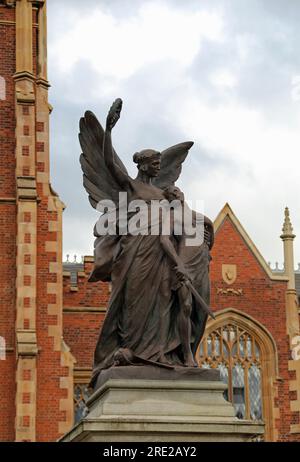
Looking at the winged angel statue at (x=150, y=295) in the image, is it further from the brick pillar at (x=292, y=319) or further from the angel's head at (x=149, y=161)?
the brick pillar at (x=292, y=319)

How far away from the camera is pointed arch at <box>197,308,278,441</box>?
91.8 feet

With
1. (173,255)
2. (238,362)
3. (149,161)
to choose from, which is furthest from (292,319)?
(173,255)

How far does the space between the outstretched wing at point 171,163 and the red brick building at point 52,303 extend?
13061mm

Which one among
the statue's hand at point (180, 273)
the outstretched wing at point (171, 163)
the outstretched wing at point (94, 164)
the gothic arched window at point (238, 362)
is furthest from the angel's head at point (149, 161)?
the gothic arched window at point (238, 362)

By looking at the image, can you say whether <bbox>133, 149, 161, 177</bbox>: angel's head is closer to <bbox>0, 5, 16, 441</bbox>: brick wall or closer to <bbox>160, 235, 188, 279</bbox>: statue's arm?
<bbox>160, 235, 188, 279</bbox>: statue's arm

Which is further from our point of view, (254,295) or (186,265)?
(254,295)

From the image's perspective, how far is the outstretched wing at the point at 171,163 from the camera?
10.6 metres

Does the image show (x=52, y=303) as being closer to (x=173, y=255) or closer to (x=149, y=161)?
(x=149, y=161)

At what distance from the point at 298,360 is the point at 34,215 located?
7.78m

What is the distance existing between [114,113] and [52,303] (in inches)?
573

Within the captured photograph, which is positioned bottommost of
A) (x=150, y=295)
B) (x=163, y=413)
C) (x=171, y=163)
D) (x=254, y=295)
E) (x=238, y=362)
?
(x=163, y=413)

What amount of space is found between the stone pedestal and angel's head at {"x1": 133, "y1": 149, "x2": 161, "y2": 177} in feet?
5.75

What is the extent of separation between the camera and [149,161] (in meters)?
10.1

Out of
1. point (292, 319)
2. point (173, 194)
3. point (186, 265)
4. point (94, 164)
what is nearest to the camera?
point (186, 265)
